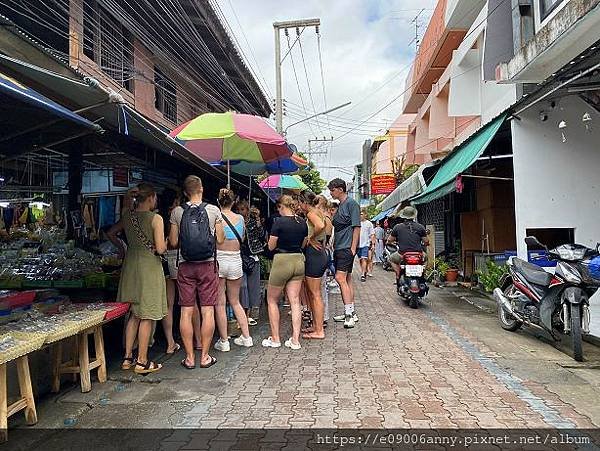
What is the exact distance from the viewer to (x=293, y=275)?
5.30 metres

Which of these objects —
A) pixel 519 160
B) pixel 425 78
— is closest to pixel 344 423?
pixel 519 160

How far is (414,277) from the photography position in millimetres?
7949

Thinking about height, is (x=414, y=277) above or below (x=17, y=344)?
below

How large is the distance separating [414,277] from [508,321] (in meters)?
1.93

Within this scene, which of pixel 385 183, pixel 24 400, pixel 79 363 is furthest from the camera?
pixel 385 183

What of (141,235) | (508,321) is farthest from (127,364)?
(508,321)

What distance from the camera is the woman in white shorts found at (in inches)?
201

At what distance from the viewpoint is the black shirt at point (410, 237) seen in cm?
810

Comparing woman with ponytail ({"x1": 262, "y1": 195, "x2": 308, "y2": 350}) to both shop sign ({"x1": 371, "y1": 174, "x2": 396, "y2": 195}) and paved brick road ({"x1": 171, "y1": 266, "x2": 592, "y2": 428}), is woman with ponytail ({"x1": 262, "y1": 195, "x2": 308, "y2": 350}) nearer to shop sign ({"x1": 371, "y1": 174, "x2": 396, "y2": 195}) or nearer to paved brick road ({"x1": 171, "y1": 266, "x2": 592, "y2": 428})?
paved brick road ({"x1": 171, "y1": 266, "x2": 592, "y2": 428})

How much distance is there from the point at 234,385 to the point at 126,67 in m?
9.30

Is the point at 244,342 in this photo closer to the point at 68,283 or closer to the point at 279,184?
the point at 68,283

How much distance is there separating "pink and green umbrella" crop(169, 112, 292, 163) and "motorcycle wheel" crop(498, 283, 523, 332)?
3.52m

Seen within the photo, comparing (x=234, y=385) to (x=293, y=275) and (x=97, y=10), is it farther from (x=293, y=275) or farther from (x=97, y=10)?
(x=97, y=10)

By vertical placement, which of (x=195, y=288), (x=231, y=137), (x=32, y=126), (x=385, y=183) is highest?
(x=385, y=183)
